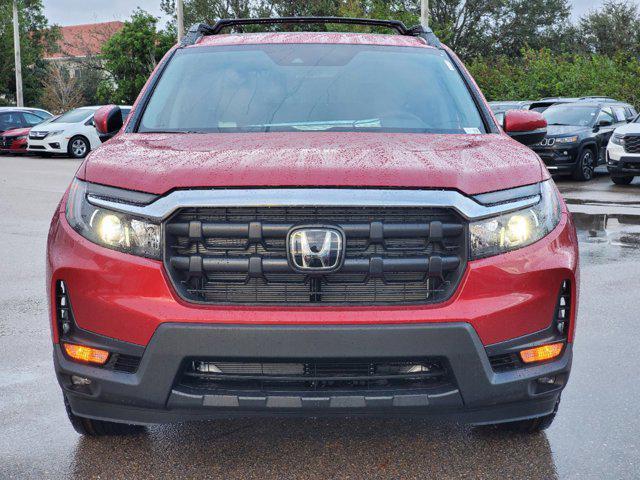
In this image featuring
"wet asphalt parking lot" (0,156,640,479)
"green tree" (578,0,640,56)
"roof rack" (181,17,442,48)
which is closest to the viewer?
"wet asphalt parking lot" (0,156,640,479)

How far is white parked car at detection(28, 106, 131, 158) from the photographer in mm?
25969

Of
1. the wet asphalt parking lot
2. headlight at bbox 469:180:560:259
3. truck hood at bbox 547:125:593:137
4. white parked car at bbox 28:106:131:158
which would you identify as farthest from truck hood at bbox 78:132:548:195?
white parked car at bbox 28:106:131:158

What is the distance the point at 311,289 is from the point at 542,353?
0.92 m

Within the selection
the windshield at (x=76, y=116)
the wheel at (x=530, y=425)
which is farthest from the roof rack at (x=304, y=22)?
the windshield at (x=76, y=116)

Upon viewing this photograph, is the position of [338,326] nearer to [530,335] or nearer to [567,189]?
[530,335]

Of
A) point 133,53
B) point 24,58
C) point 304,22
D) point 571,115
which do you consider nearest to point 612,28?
point 133,53

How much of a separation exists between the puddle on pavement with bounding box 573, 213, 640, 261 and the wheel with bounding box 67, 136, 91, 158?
56.1 ft

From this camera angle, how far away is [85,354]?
3.39 meters

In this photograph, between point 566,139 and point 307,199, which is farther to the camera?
point 566,139

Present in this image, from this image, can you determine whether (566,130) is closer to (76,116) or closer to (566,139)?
(566,139)

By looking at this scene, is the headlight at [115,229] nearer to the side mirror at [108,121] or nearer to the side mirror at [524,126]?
the side mirror at [108,121]

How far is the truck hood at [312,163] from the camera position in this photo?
10.9 feet

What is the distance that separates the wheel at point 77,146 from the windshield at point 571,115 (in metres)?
13.4

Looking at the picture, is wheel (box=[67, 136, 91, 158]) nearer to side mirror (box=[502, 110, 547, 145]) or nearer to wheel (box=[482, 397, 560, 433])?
side mirror (box=[502, 110, 547, 145])
